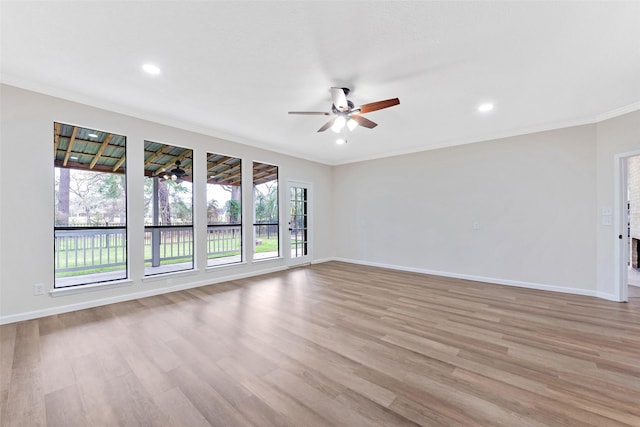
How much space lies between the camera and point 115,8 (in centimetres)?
190

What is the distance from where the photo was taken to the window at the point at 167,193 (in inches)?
165

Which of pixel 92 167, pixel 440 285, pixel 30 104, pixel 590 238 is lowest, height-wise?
pixel 440 285

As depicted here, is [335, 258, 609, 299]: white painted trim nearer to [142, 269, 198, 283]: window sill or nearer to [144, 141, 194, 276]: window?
[142, 269, 198, 283]: window sill

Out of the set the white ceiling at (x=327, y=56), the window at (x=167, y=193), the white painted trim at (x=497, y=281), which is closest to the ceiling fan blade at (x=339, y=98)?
the white ceiling at (x=327, y=56)

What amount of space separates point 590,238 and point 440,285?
2364 mm

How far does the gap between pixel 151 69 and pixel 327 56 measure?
74.9 inches

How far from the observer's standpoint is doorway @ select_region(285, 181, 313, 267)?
20.6 ft

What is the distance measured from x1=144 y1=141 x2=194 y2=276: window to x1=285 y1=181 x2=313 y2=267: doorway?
7.49ft

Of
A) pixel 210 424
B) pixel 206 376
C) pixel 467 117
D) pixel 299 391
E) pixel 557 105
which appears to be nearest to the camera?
pixel 210 424

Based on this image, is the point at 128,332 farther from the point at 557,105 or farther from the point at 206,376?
the point at 557,105

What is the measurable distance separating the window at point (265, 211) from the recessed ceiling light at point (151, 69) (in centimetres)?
288

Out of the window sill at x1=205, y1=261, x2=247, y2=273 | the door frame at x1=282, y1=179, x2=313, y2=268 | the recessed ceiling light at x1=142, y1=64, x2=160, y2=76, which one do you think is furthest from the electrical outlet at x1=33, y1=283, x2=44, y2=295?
the door frame at x1=282, y1=179, x2=313, y2=268

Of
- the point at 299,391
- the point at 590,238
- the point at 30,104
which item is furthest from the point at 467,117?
the point at 30,104

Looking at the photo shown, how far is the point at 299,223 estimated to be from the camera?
6.62 m
